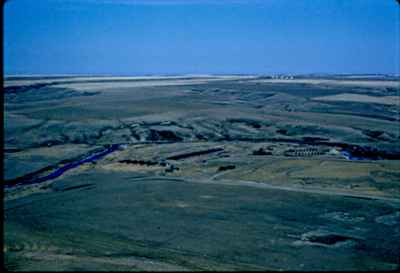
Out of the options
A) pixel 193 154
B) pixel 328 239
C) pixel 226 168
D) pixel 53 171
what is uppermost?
pixel 193 154

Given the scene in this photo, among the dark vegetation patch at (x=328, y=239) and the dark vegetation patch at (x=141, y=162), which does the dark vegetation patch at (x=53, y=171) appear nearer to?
the dark vegetation patch at (x=141, y=162)

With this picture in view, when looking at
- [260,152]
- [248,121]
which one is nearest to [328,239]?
[260,152]

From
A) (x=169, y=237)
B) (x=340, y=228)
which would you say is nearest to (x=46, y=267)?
(x=169, y=237)

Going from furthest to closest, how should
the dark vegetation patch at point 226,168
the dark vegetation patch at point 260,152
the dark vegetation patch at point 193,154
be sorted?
1. the dark vegetation patch at point 260,152
2. the dark vegetation patch at point 193,154
3. the dark vegetation patch at point 226,168

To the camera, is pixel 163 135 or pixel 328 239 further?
pixel 163 135

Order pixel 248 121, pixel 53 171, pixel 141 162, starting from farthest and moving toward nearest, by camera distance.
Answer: pixel 248 121, pixel 141 162, pixel 53 171

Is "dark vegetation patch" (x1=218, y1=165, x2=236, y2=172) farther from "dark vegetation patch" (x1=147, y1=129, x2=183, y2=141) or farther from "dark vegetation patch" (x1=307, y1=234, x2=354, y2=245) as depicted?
"dark vegetation patch" (x1=147, y1=129, x2=183, y2=141)

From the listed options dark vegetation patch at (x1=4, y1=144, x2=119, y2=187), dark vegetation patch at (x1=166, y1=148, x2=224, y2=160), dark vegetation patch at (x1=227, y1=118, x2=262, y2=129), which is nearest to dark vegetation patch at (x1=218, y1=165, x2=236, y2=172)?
dark vegetation patch at (x1=166, y1=148, x2=224, y2=160)

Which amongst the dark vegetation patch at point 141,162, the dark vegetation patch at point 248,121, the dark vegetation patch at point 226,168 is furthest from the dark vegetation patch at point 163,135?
the dark vegetation patch at point 226,168

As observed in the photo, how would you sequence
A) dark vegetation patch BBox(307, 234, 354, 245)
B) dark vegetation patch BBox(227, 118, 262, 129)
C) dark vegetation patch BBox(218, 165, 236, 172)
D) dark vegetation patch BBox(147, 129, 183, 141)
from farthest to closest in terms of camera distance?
dark vegetation patch BBox(227, 118, 262, 129) < dark vegetation patch BBox(147, 129, 183, 141) < dark vegetation patch BBox(218, 165, 236, 172) < dark vegetation patch BBox(307, 234, 354, 245)

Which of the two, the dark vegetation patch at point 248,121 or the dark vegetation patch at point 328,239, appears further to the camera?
the dark vegetation patch at point 248,121

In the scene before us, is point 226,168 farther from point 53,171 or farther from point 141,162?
point 53,171

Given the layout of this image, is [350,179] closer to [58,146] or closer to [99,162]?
[99,162]
